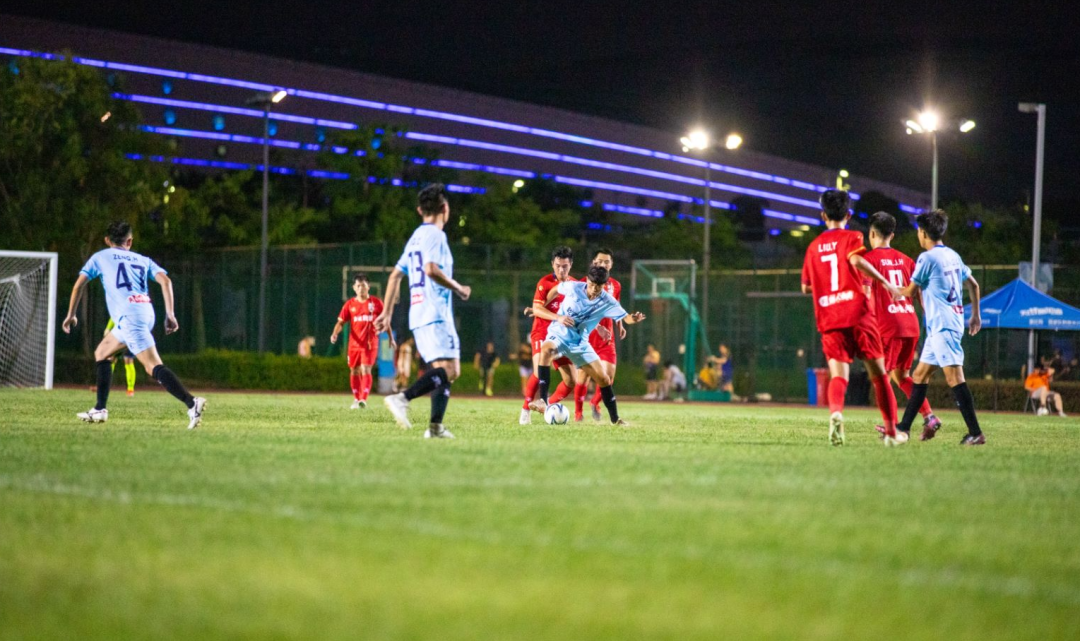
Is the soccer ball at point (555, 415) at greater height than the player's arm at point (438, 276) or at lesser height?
lesser

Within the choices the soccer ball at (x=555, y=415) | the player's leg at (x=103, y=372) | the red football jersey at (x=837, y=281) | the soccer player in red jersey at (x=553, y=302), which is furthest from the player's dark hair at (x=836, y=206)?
the player's leg at (x=103, y=372)

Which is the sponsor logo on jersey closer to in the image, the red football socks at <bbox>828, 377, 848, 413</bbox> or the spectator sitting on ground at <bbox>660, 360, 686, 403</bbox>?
the red football socks at <bbox>828, 377, 848, 413</bbox>

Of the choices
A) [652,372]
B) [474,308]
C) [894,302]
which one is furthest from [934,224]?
[474,308]

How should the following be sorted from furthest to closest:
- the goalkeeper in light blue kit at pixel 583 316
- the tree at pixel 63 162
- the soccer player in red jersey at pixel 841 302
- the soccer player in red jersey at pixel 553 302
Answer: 1. the tree at pixel 63 162
2. the soccer player in red jersey at pixel 553 302
3. the goalkeeper in light blue kit at pixel 583 316
4. the soccer player in red jersey at pixel 841 302

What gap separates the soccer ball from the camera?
13.9 meters

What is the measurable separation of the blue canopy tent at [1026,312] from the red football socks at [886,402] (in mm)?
17638

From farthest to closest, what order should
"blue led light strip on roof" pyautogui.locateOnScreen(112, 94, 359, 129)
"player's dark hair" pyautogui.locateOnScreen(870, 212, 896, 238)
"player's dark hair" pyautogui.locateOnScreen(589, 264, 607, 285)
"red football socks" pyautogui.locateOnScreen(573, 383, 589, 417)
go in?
"blue led light strip on roof" pyautogui.locateOnScreen(112, 94, 359, 129)
"red football socks" pyautogui.locateOnScreen(573, 383, 589, 417)
"player's dark hair" pyautogui.locateOnScreen(589, 264, 607, 285)
"player's dark hair" pyautogui.locateOnScreen(870, 212, 896, 238)

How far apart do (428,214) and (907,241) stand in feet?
196

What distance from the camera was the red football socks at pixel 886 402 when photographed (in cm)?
1141

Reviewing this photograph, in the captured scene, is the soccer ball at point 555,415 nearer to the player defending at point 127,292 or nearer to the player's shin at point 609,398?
the player's shin at point 609,398

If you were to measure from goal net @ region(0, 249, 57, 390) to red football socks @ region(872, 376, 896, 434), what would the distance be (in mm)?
19824

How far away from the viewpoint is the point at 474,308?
43094mm

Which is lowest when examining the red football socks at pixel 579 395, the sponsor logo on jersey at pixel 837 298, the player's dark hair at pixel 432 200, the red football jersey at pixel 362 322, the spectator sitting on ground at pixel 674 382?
the spectator sitting on ground at pixel 674 382

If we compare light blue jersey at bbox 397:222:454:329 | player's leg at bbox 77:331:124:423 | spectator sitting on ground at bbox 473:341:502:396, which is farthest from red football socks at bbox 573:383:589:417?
spectator sitting on ground at bbox 473:341:502:396
